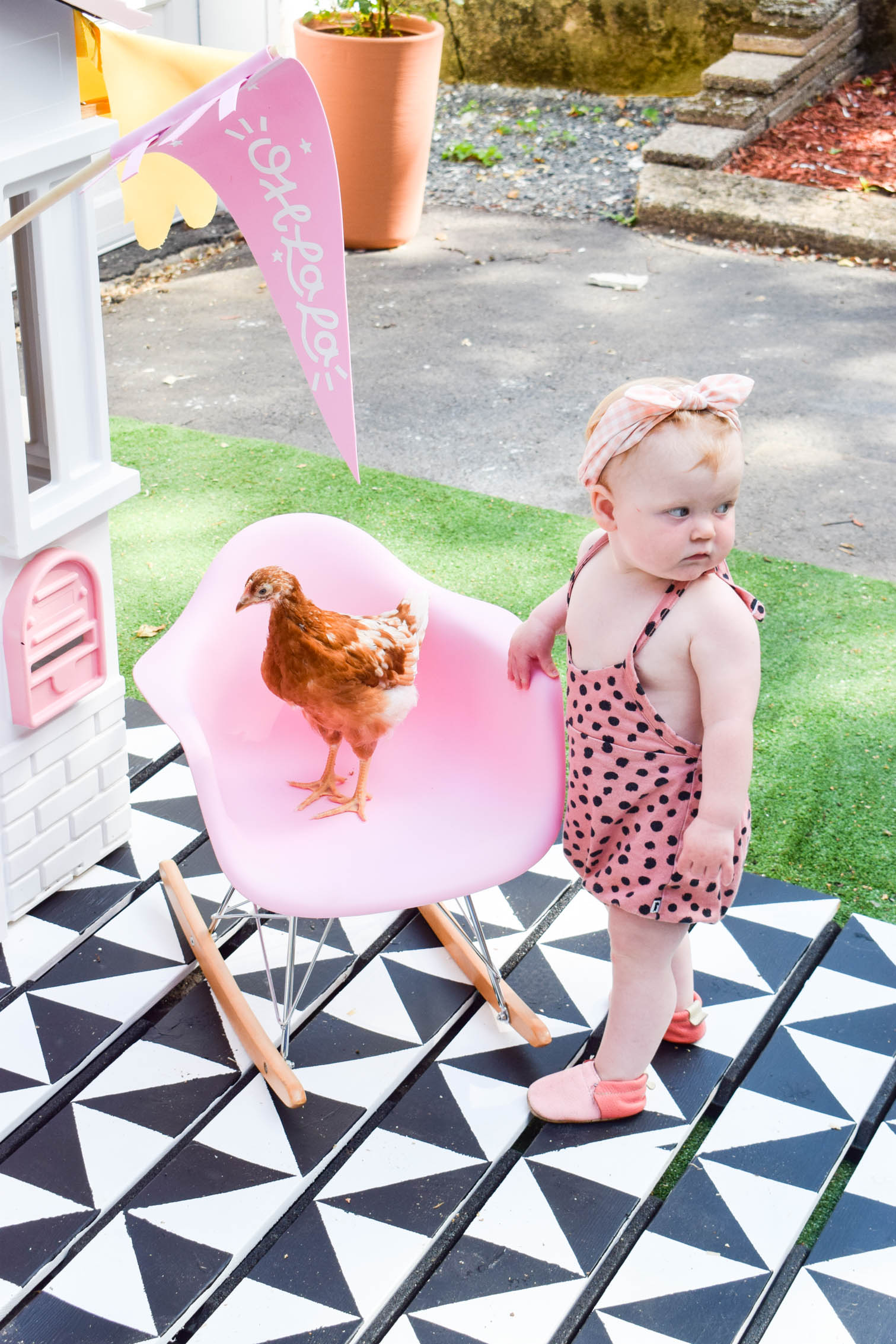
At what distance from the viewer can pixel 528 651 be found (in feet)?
6.44

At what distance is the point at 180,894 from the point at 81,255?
0.99m

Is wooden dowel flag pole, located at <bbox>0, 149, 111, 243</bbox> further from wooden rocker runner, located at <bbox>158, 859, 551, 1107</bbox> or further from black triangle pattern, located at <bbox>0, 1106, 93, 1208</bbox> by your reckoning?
black triangle pattern, located at <bbox>0, 1106, 93, 1208</bbox>

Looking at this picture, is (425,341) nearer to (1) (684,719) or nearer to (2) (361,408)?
(2) (361,408)

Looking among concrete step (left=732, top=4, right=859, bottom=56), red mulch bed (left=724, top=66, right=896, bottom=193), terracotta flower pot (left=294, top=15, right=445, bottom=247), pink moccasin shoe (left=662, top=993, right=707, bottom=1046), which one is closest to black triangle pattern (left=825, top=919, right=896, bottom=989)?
pink moccasin shoe (left=662, top=993, right=707, bottom=1046)

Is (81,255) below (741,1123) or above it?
above

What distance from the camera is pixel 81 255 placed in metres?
1.96

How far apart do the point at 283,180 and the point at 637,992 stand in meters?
1.12

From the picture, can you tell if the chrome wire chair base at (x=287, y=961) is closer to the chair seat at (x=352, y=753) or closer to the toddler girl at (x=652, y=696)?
the chair seat at (x=352, y=753)

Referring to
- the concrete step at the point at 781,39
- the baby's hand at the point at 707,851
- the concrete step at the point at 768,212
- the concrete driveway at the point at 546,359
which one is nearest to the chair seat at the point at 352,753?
the baby's hand at the point at 707,851

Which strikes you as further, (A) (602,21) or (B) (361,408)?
(A) (602,21)

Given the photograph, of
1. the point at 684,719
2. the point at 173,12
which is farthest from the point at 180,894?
the point at 173,12

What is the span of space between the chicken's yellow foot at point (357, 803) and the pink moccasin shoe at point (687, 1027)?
0.55 metres

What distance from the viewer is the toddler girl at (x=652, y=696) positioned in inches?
63.6

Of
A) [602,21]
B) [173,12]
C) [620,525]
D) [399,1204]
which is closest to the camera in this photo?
[620,525]
